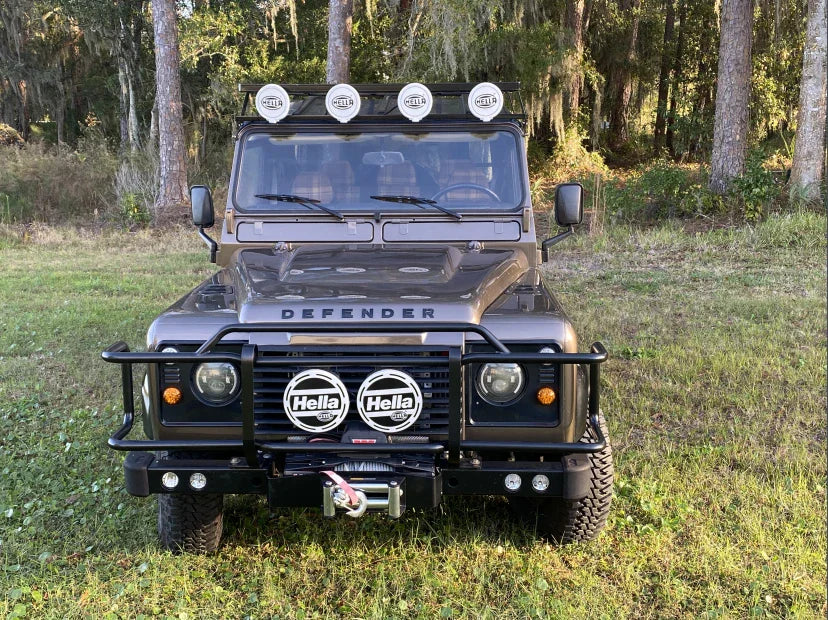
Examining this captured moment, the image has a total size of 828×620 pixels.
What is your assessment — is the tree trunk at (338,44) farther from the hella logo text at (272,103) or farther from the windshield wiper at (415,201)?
the windshield wiper at (415,201)

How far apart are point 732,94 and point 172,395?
1137cm

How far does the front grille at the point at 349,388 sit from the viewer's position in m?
2.68

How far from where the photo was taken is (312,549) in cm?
328

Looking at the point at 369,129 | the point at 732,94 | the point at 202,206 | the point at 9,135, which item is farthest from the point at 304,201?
the point at 9,135

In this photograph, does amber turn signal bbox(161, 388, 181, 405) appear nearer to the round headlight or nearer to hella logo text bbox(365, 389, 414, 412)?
the round headlight

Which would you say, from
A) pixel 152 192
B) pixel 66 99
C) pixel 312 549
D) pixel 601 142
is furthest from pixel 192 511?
pixel 66 99

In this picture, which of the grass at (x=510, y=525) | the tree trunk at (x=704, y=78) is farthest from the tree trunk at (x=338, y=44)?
the tree trunk at (x=704, y=78)

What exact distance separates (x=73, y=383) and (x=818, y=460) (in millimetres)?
4929

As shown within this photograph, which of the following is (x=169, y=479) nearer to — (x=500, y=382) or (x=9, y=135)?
(x=500, y=382)

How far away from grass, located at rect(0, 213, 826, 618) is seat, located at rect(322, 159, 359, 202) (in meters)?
1.60

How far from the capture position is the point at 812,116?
11039mm

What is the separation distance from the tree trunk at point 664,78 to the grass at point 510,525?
18.1 m

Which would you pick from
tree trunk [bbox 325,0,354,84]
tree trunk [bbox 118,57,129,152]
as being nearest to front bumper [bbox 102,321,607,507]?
tree trunk [bbox 325,0,354,84]

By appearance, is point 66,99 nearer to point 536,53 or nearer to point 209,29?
point 209,29
